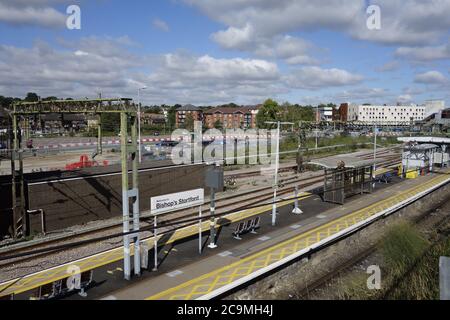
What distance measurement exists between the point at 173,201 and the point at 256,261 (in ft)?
10.7

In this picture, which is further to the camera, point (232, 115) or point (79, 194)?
point (232, 115)

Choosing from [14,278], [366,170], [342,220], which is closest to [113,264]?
[14,278]

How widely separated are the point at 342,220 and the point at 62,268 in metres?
11.5

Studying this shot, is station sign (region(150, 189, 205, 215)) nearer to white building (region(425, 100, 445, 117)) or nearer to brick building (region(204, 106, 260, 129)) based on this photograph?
brick building (region(204, 106, 260, 129))

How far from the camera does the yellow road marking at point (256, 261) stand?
9695mm

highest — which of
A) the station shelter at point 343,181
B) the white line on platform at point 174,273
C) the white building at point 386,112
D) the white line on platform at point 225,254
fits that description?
the white building at point 386,112

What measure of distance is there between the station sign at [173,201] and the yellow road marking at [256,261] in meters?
2.32

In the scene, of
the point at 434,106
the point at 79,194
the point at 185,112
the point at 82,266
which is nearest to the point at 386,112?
the point at 434,106

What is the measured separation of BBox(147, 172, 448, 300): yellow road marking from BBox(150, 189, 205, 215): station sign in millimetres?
2323

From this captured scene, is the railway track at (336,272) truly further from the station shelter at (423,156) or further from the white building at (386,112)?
the white building at (386,112)

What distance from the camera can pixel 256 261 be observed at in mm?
11734

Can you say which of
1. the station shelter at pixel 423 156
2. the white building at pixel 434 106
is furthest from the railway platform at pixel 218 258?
the white building at pixel 434 106

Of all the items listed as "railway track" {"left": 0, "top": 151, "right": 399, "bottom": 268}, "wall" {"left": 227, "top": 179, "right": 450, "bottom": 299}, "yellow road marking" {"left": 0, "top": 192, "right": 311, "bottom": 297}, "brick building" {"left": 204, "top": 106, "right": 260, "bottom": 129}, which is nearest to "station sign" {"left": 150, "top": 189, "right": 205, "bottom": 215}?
"railway track" {"left": 0, "top": 151, "right": 399, "bottom": 268}

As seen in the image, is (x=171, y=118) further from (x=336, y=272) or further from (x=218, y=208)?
(x=336, y=272)
